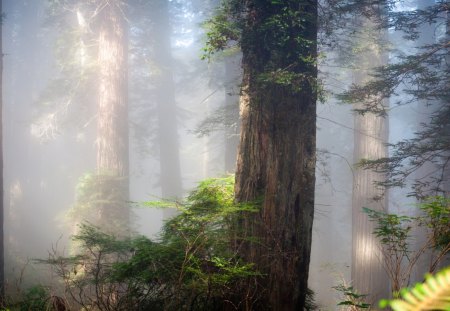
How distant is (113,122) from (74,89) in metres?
3.48

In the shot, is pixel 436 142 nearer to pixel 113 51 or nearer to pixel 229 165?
pixel 229 165

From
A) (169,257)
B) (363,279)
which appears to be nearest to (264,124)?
(169,257)

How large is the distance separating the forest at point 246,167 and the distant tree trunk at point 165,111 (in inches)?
3.8

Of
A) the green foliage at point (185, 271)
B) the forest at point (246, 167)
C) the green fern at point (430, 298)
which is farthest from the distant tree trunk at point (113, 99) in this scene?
the green fern at point (430, 298)

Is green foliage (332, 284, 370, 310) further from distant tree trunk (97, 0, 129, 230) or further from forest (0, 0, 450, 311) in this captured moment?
distant tree trunk (97, 0, 129, 230)

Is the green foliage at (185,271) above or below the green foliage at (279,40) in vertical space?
below

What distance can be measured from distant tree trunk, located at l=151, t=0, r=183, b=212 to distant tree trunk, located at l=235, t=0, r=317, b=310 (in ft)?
51.7

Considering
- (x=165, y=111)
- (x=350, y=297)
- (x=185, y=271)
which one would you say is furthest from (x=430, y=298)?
(x=165, y=111)

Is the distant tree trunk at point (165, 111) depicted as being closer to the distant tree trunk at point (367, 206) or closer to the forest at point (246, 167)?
the forest at point (246, 167)

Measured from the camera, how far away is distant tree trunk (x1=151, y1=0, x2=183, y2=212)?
2031 centimetres

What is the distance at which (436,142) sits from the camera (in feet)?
23.9

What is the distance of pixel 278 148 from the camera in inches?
160

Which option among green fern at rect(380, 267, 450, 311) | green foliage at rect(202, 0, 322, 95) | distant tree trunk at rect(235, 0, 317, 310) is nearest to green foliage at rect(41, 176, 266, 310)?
distant tree trunk at rect(235, 0, 317, 310)

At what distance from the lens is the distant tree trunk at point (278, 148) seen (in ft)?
12.5
